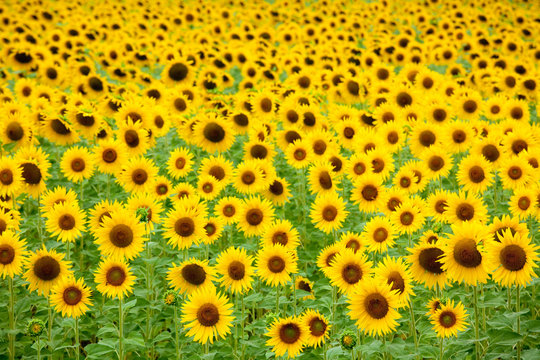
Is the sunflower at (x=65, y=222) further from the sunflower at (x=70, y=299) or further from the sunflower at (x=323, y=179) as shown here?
the sunflower at (x=323, y=179)

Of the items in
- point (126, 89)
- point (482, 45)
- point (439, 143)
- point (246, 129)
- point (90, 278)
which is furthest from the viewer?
point (482, 45)

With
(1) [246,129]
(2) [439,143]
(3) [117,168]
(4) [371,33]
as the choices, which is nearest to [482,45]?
(4) [371,33]

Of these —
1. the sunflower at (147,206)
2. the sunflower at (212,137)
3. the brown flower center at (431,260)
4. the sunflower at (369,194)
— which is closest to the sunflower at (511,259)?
the brown flower center at (431,260)

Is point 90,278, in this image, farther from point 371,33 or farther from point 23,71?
point 371,33

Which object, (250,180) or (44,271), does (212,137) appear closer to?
(250,180)

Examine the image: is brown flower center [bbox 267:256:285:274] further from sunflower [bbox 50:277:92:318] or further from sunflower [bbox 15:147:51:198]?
sunflower [bbox 15:147:51:198]

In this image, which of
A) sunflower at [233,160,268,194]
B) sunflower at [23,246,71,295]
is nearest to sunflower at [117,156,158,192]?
sunflower at [233,160,268,194]
